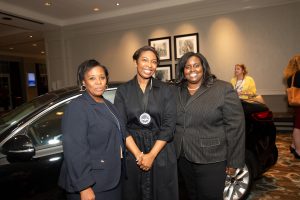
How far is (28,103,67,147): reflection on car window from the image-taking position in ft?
6.32

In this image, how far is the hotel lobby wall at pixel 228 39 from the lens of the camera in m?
A: 6.27

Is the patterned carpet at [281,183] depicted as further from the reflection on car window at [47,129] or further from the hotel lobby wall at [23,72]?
the hotel lobby wall at [23,72]

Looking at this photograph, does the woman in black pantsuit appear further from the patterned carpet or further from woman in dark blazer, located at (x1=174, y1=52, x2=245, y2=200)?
the patterned carpet

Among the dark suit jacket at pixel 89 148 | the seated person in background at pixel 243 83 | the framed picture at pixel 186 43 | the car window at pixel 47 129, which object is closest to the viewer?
the dark suit jacket at pixel 89 148

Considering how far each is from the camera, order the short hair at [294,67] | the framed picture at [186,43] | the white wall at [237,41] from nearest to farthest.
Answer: the short hair at [294,67], the white wall at [237,41], the framed picture at [186,43]

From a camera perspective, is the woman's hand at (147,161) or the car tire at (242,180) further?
the car tire at (242,180)

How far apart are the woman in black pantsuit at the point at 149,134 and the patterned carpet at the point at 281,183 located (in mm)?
1582

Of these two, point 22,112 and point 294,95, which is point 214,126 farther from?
point 294,95

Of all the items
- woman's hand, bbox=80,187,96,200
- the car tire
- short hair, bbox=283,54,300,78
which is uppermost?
short hair, bbox=283,54,300,78

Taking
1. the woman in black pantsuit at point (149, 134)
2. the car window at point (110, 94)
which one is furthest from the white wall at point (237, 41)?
the woman in black pantsuit at point (149, 134)

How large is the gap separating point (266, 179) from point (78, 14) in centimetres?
684

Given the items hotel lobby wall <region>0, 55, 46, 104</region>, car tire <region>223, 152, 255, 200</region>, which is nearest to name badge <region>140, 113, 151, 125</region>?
car tire <region>223, 152, 255, 200</region>

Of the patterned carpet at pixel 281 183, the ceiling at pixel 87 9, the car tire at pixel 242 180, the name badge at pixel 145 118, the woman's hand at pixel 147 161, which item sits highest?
the ceiling at pixel 87 9

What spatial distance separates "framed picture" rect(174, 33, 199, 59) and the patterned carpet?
3.88m
